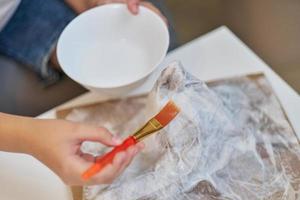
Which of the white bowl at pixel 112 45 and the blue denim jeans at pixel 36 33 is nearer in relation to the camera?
the white bowl at pixel 112 45

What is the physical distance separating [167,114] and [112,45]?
28cm

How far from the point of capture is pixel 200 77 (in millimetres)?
742

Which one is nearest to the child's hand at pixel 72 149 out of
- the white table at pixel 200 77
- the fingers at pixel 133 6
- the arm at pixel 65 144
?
the arm at pixel 65 144

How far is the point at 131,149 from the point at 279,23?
22.8 inches

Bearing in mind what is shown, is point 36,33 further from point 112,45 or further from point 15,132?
point 15,132

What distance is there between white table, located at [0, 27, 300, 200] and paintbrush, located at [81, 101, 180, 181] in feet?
0.54

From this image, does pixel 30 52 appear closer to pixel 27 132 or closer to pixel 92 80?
pixel 92 80

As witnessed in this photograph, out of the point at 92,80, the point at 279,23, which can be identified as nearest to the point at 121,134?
the point at 92,80

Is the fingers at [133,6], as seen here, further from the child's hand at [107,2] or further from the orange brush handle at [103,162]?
the orange brush handle at [103,162]

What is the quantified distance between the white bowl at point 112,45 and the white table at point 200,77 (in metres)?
0.04

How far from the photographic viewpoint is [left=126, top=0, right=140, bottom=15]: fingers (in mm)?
720

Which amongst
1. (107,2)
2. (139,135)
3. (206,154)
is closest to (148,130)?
(139,135)

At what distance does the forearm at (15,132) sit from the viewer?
59cm

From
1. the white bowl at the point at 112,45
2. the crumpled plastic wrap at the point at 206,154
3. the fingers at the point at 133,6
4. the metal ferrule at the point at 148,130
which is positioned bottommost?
the crumpled plastic wrap at the point at 206,154
